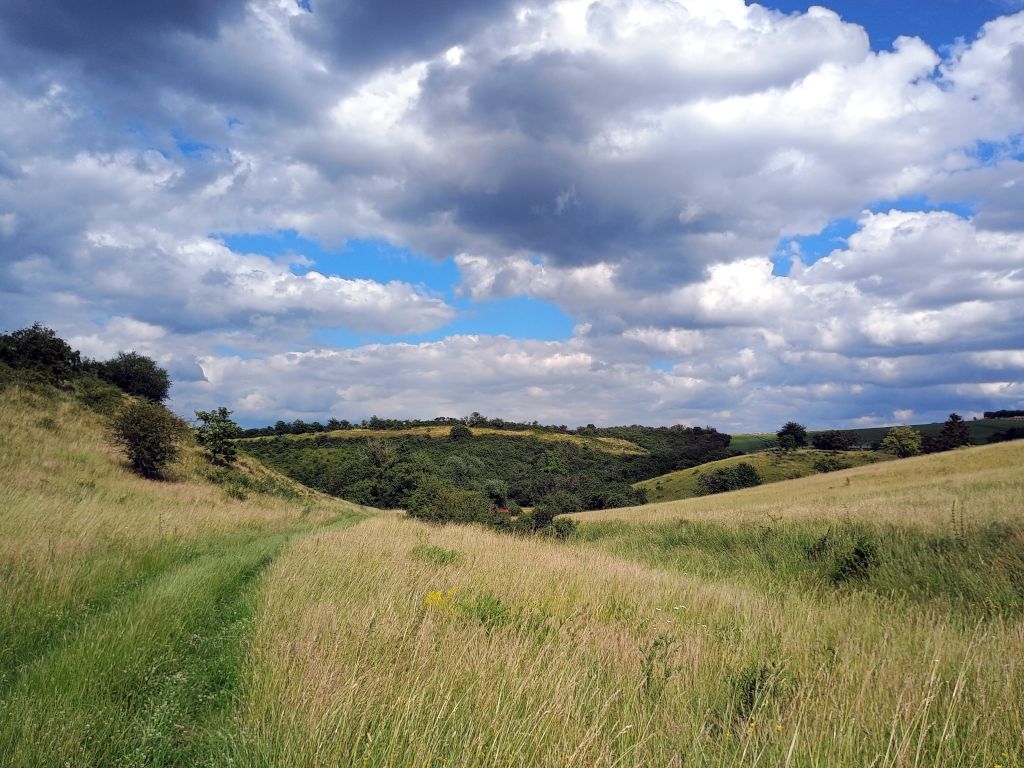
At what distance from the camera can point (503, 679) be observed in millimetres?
3723

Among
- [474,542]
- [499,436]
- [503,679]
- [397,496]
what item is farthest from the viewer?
[499,436]

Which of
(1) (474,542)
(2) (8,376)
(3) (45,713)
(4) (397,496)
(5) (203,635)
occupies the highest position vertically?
(2) (8,376)

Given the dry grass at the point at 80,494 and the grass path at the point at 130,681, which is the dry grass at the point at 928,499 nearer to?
the grass path at the point at 130,681

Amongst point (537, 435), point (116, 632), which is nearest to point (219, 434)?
point (116, 632)

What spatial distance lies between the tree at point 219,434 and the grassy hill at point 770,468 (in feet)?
204

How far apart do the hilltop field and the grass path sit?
2cm

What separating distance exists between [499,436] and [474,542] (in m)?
145

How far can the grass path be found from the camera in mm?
3219

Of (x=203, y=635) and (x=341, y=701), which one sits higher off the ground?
(x=341, y=701)

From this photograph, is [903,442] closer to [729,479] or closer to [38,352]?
[729,479]

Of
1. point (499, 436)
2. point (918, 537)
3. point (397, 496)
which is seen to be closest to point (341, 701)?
point (918, 537)

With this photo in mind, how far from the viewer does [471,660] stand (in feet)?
13.5

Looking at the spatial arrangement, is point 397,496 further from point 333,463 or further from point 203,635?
point 203,635

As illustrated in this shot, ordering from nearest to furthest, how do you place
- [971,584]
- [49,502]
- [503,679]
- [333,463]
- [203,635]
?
[503,679]
[203,635]
[971,584]
[49,502]
[333,463]
